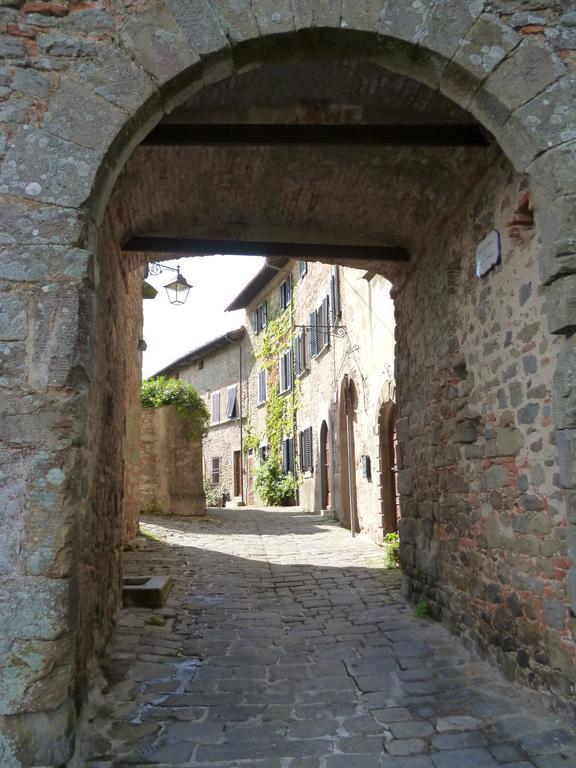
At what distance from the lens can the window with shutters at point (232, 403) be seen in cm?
2364

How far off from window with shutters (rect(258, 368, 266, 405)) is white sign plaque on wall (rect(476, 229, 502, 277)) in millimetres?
16236

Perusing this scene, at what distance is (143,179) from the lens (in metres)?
4.65

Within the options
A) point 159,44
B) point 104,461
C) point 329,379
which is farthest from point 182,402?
point 159,44

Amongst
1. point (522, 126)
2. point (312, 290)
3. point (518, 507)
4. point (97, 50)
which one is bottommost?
point (518, 507)

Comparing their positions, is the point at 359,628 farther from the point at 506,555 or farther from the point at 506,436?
the point at 506,436

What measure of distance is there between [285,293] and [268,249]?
1270cm

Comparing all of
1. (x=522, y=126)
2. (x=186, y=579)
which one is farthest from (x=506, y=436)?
(x=186, y=579)

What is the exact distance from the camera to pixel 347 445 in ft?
40.0

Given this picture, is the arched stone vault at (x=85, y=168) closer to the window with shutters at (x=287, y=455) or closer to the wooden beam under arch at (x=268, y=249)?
the wooden beam under arch at (x=268, y=249)

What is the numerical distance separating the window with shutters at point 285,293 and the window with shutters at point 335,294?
480 centimetres

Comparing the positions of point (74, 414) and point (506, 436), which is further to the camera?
point (506, 436)

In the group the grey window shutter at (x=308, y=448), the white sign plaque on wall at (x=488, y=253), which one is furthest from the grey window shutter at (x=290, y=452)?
the white sign plaque on wall at (x=488, y=253)

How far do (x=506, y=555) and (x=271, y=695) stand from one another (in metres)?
1.68

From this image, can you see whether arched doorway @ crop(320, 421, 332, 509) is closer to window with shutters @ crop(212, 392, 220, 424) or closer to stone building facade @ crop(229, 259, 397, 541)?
stone building facade @ crop(229, 259, 397, 541)
